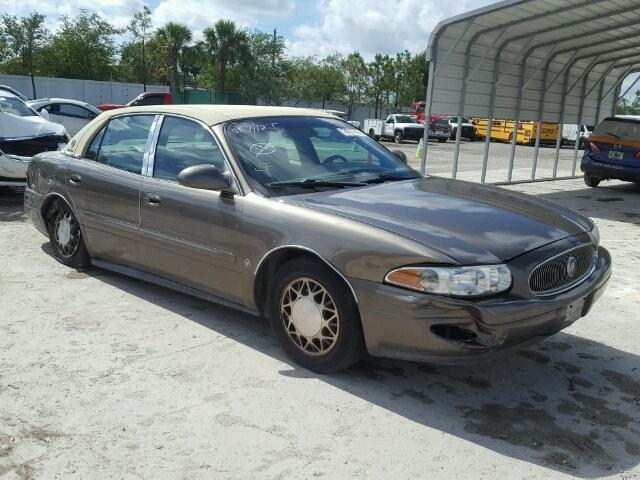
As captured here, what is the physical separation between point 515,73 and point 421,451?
1278cm

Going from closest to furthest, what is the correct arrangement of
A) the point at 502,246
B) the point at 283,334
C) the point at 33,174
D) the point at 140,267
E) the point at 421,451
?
1. the point at 421,451
2. the point at 502,246
3. the point at 283,334
4. the point at 140,267
5. the point at 33,174

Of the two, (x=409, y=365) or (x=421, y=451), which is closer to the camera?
(x=421, y=451)

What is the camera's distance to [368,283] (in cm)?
335

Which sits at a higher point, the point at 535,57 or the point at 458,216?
the point at 535,57

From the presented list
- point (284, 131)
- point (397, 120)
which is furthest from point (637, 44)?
point (397, 120)

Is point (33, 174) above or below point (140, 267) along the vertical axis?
above

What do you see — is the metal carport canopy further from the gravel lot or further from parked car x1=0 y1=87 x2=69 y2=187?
the gravel lot

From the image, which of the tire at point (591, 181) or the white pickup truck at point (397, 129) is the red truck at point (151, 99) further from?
the tire at point (591, 181)

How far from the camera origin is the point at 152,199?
181 inches

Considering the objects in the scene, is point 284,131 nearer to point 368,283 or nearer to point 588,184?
point 368,283

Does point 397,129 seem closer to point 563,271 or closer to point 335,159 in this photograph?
point 335,159

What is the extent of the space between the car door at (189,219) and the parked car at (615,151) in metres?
10.8

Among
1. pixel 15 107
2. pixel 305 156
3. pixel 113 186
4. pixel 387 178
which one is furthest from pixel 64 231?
pixel 15 107

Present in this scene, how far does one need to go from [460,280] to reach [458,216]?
62 centimetres
